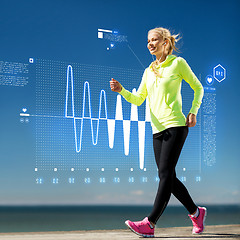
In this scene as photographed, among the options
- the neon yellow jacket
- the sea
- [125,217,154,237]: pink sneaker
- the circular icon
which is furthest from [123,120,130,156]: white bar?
[125,217,154,237]: pink sneaker

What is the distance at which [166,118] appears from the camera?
2.23m

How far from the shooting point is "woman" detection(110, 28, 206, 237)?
217 cm

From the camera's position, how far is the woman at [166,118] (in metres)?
2.17

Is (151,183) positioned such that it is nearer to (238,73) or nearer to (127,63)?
(127,63)

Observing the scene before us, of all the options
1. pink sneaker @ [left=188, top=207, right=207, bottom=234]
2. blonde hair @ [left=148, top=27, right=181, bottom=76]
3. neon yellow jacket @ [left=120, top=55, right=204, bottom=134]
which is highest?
blonde hair @ [left=148, top=27, right=181, bottom=76]

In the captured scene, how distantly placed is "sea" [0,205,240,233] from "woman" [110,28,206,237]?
1078 mm

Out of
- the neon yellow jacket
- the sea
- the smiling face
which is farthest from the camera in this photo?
the sea

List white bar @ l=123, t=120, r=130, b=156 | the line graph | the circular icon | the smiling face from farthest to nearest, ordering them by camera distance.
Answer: the circular icon
white bar @ l=123, t=120, r=130, b=156
the line graph
the smiling face

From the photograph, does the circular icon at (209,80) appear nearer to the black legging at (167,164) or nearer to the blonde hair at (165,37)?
the blonde hair at (165,37)

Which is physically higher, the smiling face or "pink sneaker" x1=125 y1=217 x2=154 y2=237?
Answer: the smiling face

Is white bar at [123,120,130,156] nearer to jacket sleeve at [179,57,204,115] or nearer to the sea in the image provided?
the sea

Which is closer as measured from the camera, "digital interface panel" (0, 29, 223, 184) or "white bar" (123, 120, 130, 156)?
"digital interface panel" (0, 29, 223, 184)

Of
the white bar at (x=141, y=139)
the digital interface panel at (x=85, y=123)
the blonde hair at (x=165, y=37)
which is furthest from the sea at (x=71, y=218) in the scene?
the blonde hair at (x=165, y=37)

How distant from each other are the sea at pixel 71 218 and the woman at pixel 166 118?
1.08 meters
